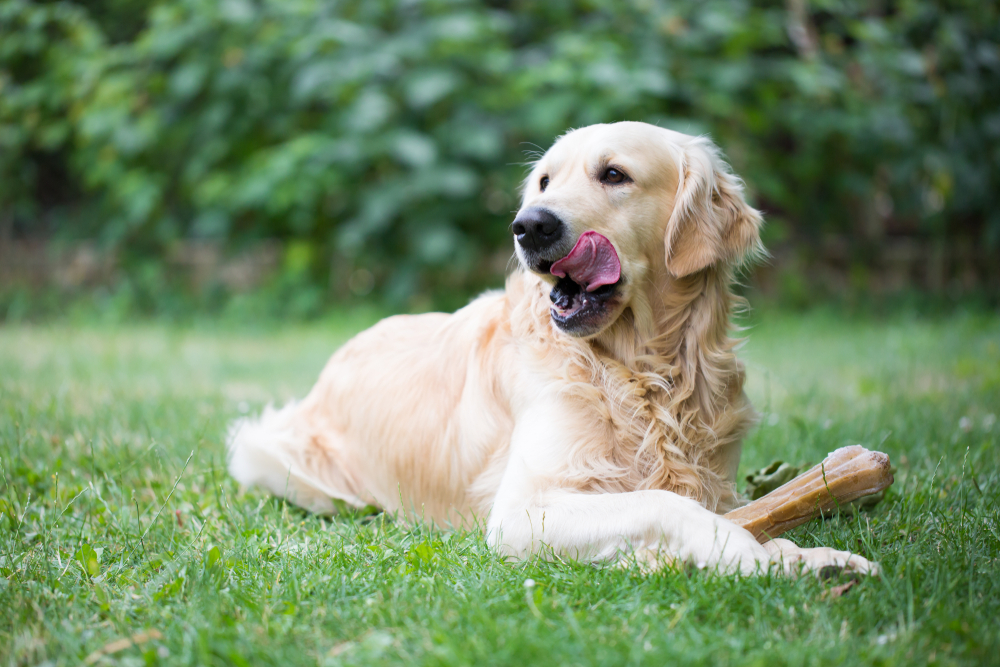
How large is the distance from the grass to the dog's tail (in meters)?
0.07

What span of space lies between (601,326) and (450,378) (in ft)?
1.88

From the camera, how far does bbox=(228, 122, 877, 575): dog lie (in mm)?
2219

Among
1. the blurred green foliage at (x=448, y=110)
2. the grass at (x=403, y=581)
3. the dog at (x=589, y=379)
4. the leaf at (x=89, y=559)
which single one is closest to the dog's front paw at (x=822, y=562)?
the grass at (x=403, y=581)

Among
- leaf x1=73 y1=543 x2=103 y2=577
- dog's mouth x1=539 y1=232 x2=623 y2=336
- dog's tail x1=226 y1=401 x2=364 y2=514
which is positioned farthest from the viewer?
dog's tail x1=226 y1=401 x2=364 y2=514

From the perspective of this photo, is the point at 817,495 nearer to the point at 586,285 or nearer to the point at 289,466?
the point at 586,285

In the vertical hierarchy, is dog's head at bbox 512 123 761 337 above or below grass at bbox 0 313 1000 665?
above

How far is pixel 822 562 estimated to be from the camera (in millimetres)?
1857

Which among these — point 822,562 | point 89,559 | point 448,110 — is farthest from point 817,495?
point 448,110

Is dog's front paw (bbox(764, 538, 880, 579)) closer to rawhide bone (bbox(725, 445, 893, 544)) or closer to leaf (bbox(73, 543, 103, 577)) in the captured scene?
rawhide bone (bbox(725, 445, 893, 544))

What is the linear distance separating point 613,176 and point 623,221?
6.0 inches

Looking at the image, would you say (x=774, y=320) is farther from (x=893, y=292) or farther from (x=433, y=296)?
(x=433, y=296)

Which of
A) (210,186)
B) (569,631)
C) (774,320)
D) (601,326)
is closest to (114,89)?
(210,186)

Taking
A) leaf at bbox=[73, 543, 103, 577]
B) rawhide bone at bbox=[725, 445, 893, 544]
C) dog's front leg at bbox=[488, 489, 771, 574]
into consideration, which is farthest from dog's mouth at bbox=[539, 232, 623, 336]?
leaf at bbox=[73, 543, 103, 577]

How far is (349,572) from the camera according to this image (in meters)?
1.98
